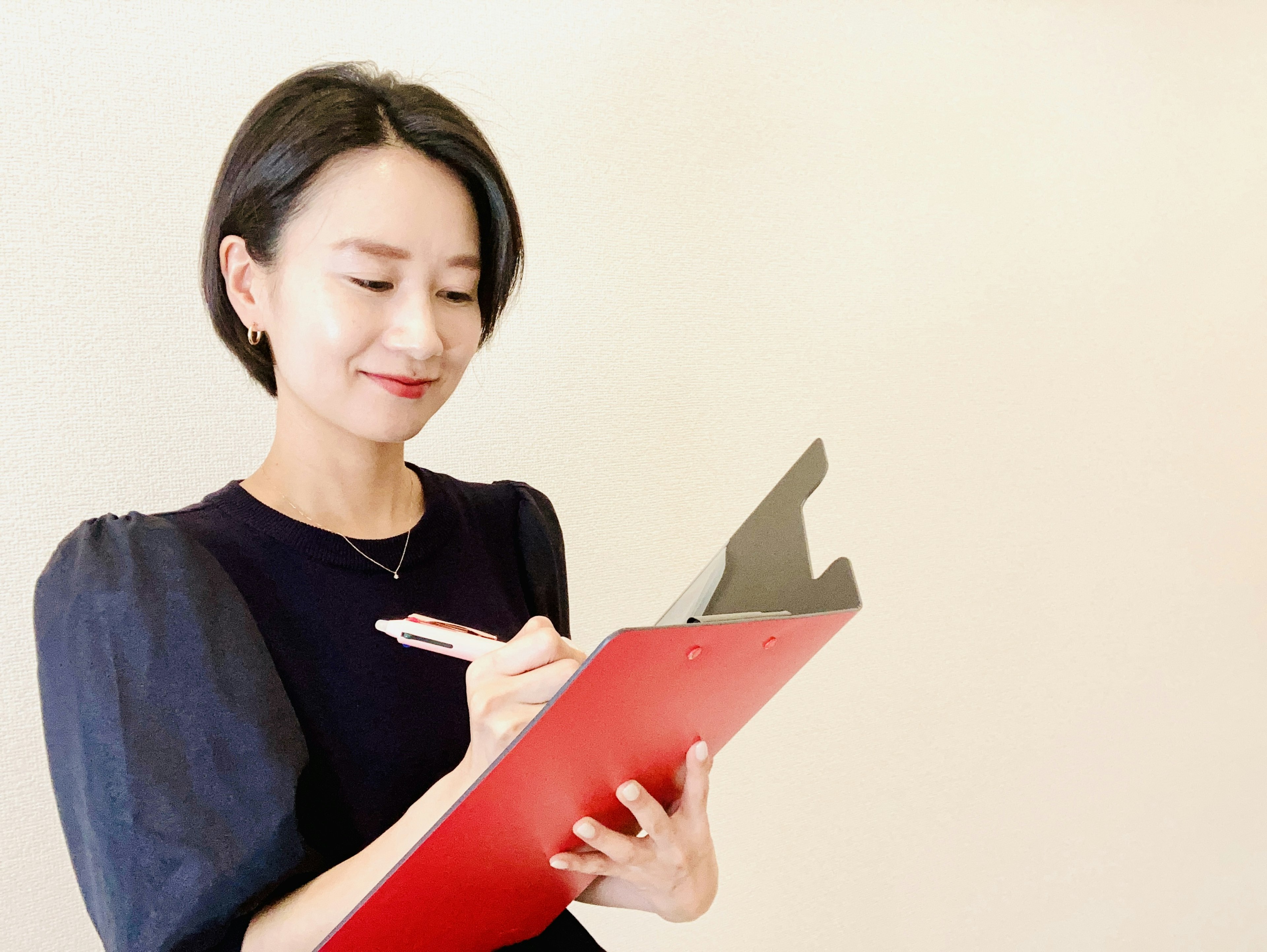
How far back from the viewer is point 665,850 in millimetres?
609

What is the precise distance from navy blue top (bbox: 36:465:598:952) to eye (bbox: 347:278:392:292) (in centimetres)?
17

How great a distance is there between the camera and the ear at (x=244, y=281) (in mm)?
661

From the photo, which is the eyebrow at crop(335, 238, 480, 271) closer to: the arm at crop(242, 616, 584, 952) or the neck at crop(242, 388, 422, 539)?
the neck at crop(242, 388, 422, 539)

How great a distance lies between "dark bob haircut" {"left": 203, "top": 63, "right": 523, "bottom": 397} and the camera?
2.08 feet

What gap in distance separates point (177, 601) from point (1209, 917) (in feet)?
5.47

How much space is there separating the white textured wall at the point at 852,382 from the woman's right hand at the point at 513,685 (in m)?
0.52

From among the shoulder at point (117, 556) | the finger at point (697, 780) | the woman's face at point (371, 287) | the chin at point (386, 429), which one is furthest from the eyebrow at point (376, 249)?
the finger at point (697, 780)

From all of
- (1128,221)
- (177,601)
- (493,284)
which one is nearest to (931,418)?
(1128,221)

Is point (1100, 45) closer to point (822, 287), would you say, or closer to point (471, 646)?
point (822, 287)

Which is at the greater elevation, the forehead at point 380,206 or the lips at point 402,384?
the forehead at point 380,206

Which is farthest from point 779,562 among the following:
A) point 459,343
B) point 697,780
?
point 459,343

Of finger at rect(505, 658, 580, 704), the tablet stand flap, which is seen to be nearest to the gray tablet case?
the tablet stand flap

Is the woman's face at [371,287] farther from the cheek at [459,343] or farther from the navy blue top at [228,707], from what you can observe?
the navy blue top at [228,707]

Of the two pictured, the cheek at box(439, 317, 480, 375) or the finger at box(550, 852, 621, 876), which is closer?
the finger at box(550, 852, 621, 876)
